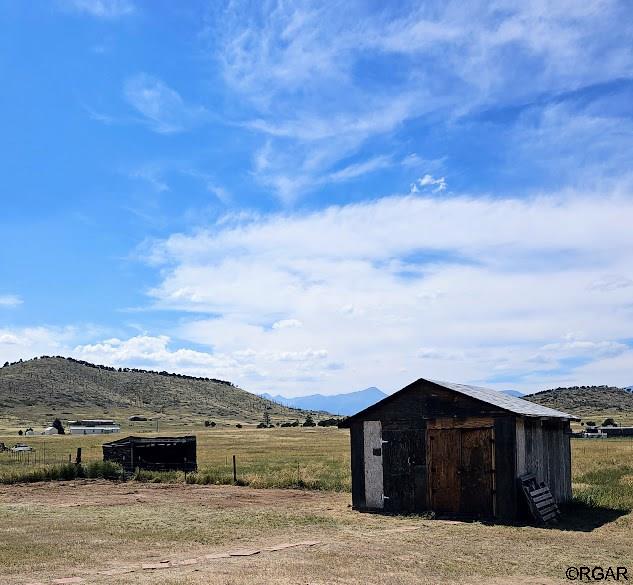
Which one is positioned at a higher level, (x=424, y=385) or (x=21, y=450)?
(x=424, y=385)

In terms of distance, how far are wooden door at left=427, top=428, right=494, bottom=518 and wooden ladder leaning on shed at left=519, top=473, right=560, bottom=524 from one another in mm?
959

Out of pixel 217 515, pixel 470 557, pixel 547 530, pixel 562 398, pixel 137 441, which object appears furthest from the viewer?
pixel 562 398

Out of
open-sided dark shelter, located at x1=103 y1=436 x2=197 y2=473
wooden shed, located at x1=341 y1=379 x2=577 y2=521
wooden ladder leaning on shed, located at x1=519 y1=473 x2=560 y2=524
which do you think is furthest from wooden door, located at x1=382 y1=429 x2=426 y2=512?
Result: open-sided dark shelter, located at x1=103 y1=436 x2=197 y2=473

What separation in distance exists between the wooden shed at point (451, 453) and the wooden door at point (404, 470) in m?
0.03

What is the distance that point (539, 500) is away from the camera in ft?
64.4

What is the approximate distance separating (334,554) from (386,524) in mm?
4854

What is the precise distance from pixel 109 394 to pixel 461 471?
452ft

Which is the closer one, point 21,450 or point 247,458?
point 247,458

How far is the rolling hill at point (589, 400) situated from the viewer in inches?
4914

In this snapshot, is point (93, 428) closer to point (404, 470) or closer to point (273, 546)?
point (404, 470)

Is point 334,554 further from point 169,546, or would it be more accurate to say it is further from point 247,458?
point 247,458

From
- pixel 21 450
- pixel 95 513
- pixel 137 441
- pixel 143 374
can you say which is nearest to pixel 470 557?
pixel 95 513

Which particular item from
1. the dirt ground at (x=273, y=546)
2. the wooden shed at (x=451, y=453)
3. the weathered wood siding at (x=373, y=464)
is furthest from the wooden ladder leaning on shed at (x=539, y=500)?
the weathered wood siding at (x=373, y=464)

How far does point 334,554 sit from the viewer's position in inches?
581
